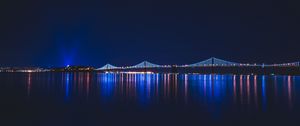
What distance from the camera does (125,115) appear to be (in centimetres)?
1159

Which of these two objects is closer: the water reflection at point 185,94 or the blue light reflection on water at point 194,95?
the blue light reflection on water at point 194,95

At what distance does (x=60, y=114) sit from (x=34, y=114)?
2.69 feet

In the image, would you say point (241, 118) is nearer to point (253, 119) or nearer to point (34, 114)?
point (253, 119)

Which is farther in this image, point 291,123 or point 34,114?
point 34,114

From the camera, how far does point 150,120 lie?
10.7 meters

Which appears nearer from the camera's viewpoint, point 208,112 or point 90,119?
point 90,119

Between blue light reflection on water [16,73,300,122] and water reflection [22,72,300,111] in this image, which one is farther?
water reflection [22,72,300,111]

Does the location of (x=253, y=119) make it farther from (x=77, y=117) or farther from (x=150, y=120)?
(x=77, y=117)

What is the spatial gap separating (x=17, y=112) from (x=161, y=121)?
4661mm

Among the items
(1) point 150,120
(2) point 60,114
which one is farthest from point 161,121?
(2) point 60,114

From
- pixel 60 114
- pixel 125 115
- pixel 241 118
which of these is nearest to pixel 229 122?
pixel 241 118

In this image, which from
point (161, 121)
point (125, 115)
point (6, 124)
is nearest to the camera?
point (6, 124)

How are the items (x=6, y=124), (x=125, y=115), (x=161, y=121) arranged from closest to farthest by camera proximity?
(x=6, y=124)
(x=161, y=121)
(x=125, y=115)

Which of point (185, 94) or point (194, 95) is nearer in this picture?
point (194, 95)
